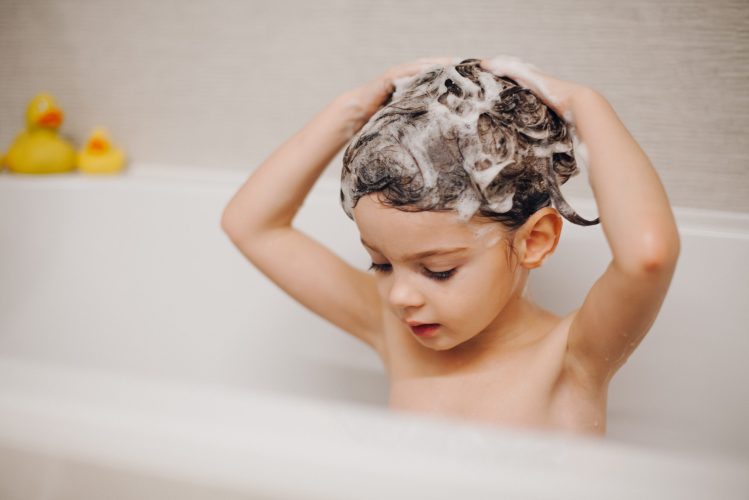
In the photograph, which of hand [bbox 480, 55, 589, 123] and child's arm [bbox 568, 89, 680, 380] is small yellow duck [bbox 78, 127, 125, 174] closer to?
hand [bbox 480, 55, 589, 123]

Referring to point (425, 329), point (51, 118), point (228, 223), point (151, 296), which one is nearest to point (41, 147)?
point (51, 118)

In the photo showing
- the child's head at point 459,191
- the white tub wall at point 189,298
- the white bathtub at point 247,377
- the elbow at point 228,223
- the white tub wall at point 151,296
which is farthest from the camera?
the white tub wall at point 151,296

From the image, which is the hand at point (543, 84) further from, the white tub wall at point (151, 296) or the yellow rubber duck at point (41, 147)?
the yellow rubber duck at point (41, 147)

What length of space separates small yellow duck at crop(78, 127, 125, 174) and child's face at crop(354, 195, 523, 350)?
3.01 feet

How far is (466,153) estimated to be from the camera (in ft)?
2.38

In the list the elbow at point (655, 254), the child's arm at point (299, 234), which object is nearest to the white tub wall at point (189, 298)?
the child's arm at point (299, 234)

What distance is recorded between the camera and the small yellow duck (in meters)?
1.49

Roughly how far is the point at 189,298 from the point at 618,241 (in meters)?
0.96

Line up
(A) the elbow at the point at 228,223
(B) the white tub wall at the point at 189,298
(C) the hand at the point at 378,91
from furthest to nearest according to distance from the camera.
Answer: (B) the white tub wall at the point at 189,298 < (A) the elbow at the point at 228,223 < (C) the hand at the point at 378,91

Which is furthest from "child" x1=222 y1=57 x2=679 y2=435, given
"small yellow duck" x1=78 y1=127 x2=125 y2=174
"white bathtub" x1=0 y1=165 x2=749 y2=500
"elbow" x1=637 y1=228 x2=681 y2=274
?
"small yellow duck" x1=78 y1=127 x2=125 y2=174

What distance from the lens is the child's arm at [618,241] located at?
631mm

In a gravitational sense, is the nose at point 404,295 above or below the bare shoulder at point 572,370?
above

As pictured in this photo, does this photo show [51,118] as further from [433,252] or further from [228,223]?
[433,252]

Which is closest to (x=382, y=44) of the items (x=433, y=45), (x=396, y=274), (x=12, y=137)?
(x=433, y=45)
